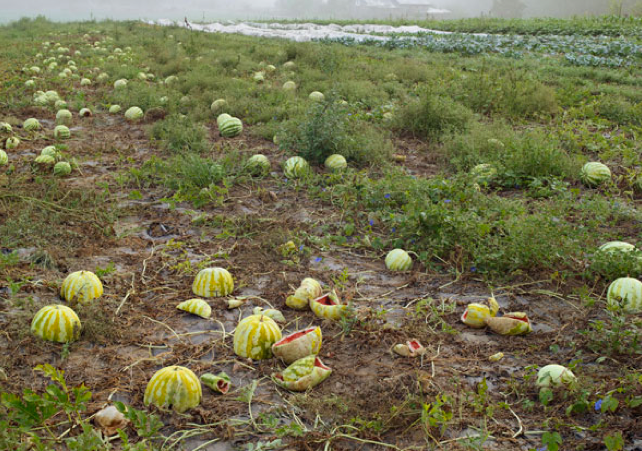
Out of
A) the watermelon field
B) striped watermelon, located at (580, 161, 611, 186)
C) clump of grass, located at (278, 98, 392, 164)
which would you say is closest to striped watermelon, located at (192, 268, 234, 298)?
the watermelon field

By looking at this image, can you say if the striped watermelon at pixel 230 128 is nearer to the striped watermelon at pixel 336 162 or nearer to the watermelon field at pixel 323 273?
the watermelon field at pixel 323 273

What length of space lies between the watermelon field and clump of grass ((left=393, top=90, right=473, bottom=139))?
4cm

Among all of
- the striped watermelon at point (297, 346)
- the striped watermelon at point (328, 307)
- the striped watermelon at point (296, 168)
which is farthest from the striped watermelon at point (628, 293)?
the striped watermelon at point (296, 168)

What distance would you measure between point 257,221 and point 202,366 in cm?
182

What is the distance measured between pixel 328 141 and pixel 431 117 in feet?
5.97

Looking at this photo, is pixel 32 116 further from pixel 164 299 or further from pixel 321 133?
pixel 164 299

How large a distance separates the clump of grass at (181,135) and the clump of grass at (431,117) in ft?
8.54

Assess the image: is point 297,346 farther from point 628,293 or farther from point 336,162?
→ point 336,162

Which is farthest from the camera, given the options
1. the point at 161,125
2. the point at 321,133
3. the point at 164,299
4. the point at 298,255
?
the point at 161,125

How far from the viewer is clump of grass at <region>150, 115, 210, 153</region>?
5.98 meters

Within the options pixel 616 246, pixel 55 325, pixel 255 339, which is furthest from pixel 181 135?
pixel 616 246

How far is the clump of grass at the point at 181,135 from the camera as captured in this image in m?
5.98

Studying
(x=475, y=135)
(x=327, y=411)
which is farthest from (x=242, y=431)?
(x=475, y=135)

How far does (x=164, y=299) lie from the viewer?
3.31 metres
